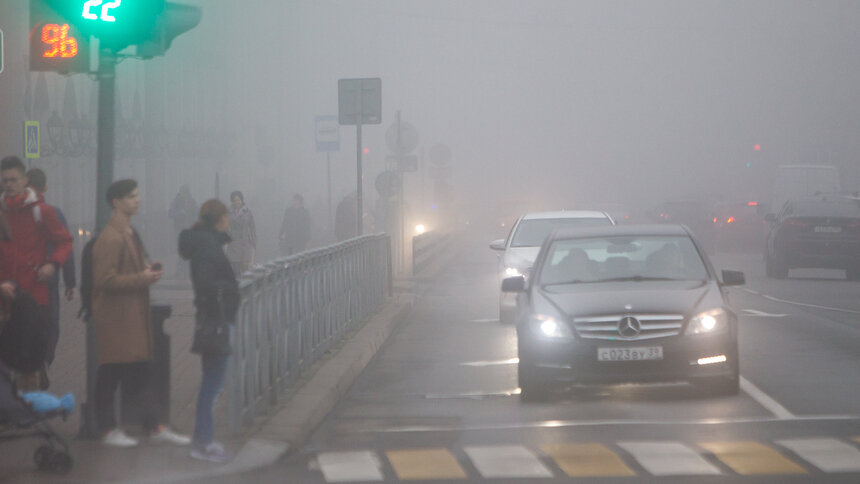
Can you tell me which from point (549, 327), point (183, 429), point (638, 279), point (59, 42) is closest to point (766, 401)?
point (638, 279)

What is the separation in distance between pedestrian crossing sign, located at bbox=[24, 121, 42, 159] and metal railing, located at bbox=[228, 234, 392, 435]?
256 inches

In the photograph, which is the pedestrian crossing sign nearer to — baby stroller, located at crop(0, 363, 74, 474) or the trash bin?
the trash bin

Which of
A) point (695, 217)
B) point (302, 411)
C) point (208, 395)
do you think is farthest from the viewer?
point (695, 217)

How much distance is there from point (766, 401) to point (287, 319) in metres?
3.73

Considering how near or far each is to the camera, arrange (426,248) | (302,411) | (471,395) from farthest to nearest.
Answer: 1. (426,248)
2. (471,395)
3. (302,411)

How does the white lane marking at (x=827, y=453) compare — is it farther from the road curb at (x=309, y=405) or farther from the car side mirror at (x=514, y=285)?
the car side mirror at (x=514, y=285)

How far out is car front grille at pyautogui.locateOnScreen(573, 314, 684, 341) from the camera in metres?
10.2

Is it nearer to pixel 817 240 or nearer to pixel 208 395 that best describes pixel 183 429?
pixel 208 395

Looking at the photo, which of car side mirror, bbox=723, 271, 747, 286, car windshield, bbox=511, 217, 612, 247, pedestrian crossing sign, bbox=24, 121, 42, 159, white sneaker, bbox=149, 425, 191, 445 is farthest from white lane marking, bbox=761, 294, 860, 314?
white sneaker, bbox=149, 425, 191, 445

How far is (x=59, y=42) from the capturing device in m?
8.59

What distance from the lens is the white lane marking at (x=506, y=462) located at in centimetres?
756

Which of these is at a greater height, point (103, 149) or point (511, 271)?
point (103, 149)

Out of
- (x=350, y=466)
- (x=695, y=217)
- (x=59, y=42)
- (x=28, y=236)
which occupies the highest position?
(x=59, y=42)

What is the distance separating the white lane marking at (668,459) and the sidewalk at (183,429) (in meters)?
2.15
